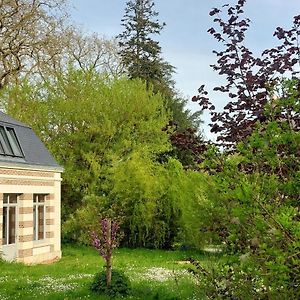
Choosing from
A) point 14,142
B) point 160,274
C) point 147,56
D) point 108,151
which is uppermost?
point 147,56

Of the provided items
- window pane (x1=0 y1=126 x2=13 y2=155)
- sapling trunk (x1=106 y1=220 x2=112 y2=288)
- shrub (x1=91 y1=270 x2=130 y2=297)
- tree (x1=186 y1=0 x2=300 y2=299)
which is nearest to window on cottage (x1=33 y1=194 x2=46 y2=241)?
window pane (x1=0 y1=126 x2=13 y2=155)

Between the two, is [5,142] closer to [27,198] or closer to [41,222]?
[27,198]

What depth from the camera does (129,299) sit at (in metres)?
12.0

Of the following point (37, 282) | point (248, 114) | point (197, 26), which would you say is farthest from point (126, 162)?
point (248, 114)

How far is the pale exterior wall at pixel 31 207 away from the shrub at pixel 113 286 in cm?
805

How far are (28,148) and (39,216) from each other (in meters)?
2.85

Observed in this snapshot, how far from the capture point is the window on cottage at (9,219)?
20266 mm

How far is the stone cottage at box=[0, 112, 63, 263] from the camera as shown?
20.2 metres

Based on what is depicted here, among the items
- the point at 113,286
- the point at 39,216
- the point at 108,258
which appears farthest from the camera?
the point at 39,216

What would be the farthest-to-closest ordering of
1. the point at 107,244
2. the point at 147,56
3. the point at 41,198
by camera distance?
the point at 147,56
the point at 41,198
the point at 107,244

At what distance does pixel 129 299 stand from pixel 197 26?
642cm

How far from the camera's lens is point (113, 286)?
1252 cm

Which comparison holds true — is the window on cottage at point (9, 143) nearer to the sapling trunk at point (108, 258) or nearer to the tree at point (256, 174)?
the sapling trunk at point (108, 258)

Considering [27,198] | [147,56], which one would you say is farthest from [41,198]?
[147,56]
